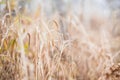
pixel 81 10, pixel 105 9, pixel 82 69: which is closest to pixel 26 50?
pixel 82 69

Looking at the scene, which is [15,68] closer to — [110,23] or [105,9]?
[110,23]

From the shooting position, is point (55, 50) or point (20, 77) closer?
point (20, 77)

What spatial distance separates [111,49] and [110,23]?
1268 millimetres

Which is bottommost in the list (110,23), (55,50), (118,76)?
(118,76)

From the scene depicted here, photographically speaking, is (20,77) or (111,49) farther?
(111,49)

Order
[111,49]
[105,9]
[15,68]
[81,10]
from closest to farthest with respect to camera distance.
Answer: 1. [15,68]
2. [111,49]
3. [81,10]
4. [105,9]

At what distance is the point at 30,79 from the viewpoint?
103 inches

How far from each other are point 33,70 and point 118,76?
593 millimetres

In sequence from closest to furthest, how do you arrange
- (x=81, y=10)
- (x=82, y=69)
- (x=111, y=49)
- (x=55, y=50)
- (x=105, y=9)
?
(x=55, y=50) → (x=82, y=69) → (x=111, y=49) → (x=81, y=10) → (x=105, y=9)

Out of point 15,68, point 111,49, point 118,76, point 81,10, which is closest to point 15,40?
point 15,68

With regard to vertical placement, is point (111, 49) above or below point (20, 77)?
above

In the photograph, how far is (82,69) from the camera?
3.13m

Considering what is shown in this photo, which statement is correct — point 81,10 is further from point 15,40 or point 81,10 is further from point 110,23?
point 15,40

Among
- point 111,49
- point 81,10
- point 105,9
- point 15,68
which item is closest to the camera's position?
point 15,68
